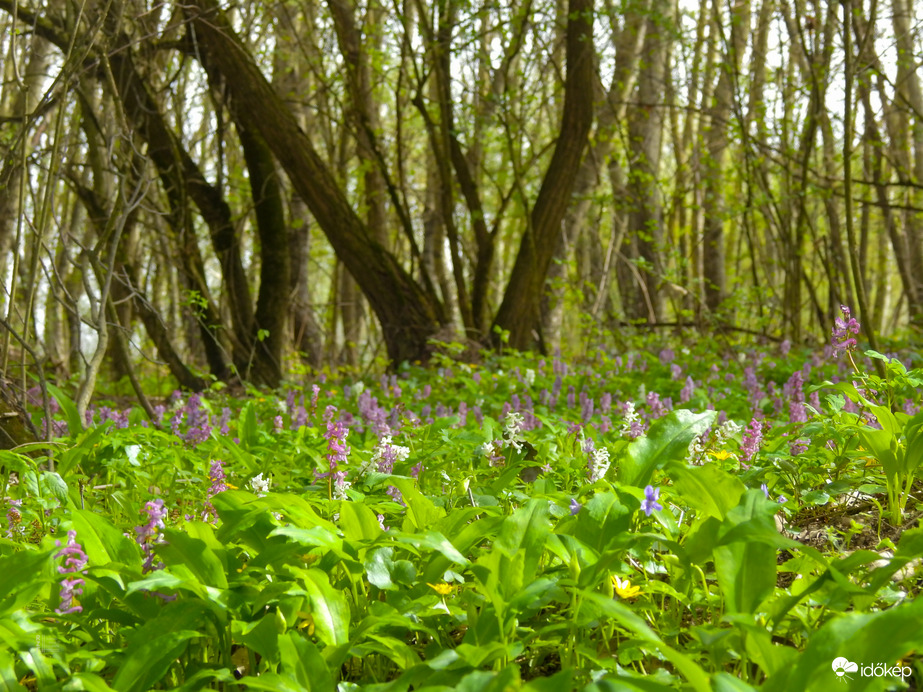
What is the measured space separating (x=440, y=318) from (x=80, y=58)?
4695 mm

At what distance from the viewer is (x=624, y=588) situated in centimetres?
185

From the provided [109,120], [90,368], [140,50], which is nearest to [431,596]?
[90,368]

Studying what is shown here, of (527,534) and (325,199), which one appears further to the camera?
(325,199)

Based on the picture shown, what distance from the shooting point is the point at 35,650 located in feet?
4.92

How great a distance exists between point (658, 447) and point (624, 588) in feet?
1.37

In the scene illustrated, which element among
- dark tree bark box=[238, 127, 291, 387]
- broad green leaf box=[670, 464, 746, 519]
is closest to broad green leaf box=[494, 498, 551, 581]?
broad green leaf box=[670, 464, 746, 519]

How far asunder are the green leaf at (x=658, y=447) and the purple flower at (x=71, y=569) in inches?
50.2

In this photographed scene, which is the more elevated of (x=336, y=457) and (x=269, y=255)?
(x=269, y=255)

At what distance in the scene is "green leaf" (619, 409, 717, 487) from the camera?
2068 mm

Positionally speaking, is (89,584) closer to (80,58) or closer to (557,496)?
(557,496)

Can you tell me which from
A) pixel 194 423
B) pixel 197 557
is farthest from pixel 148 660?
pixel 194 423

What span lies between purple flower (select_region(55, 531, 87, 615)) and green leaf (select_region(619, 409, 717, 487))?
1.28 m

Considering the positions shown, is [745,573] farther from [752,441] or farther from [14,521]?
[14,521]

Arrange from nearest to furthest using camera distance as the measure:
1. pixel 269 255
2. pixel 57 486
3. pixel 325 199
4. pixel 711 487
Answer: pixel 711 487
pixel 57 486
pixel 325 199
pixel 269 255
